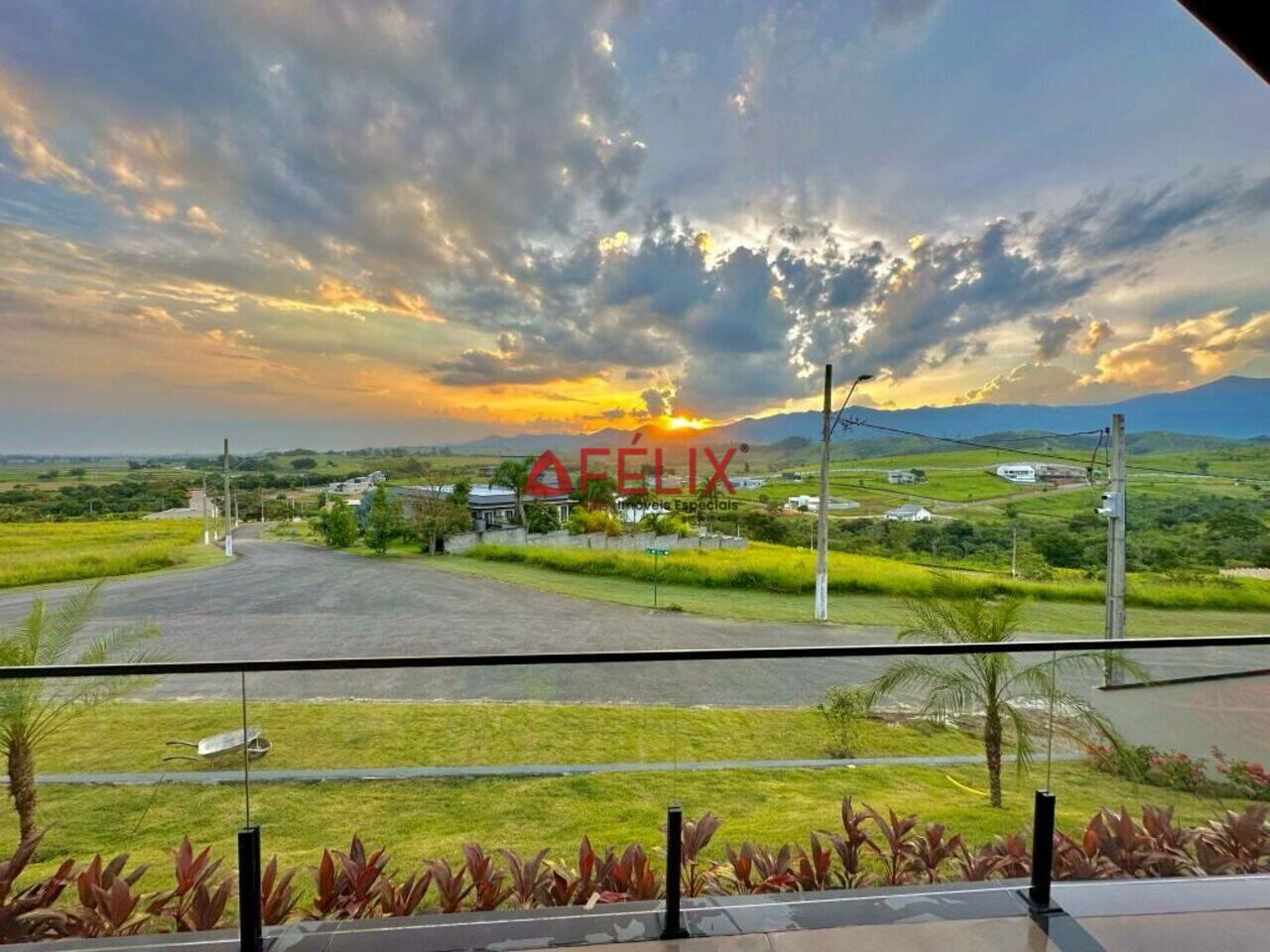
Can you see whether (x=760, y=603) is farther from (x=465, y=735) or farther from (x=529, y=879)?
(x=529, y=879)

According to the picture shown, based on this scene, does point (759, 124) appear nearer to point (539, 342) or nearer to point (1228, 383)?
point (539, 342)

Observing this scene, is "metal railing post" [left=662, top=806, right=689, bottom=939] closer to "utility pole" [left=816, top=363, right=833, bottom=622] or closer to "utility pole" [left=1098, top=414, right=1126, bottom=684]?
"utility pole" [left=816, top=363, right=833, bottom=622]

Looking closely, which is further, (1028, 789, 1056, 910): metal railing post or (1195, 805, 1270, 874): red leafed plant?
(1195, 805, 1270, 874): red leafed plant

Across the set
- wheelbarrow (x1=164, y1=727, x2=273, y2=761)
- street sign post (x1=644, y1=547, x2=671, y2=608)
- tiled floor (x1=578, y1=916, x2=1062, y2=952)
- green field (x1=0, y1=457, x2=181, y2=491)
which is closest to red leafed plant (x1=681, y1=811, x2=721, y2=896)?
tiled floor (x1=578, y1=916, x2=1062, y2=952)

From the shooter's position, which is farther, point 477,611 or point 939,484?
point 477,611

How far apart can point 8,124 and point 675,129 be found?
610cm

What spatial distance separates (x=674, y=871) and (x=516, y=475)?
6.14 m

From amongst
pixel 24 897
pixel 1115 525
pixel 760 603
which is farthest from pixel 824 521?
pixel 24 897

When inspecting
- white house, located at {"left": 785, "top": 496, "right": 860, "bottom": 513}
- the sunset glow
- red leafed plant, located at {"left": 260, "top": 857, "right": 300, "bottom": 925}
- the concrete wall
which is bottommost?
the concrete wall

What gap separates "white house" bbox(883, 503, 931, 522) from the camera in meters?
6.83

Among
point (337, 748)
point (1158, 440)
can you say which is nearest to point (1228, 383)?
point (1158, 440)

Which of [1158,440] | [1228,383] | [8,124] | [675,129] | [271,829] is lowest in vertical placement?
[271,829]

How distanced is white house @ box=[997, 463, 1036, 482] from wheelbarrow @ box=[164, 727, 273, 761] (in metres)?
7.73

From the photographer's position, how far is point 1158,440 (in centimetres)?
553
